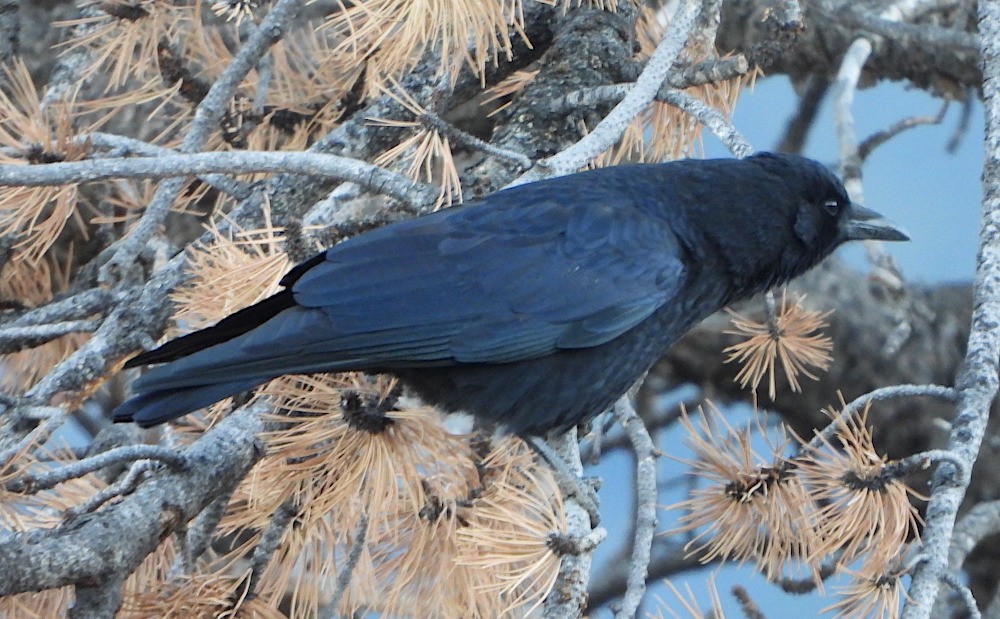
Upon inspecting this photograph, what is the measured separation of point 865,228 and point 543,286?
2.31 feet

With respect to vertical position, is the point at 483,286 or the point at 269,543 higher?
the point at 483,286

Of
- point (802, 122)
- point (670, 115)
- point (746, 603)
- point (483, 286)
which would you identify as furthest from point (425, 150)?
point (802, 122)

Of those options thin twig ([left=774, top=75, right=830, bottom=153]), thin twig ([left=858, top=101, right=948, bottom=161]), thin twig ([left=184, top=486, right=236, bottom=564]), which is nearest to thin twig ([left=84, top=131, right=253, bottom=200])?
thin twig ([left=184, top=486, right=236, bottom=564])

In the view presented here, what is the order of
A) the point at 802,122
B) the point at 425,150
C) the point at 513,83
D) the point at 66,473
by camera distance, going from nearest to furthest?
the point at 66,473
the point at 425,150
the point at 513,83
the point at 802,122

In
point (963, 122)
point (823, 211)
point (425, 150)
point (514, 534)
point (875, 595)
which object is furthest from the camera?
point (963, 122)

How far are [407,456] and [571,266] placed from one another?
0.56 meters

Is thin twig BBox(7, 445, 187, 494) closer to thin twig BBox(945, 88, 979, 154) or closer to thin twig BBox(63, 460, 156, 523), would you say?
thin twig BBox(63, 460, 156, 523)

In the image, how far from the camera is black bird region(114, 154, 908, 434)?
1.90 meters

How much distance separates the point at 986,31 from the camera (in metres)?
2.22

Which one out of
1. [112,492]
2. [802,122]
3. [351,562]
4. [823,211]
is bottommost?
[802,122]

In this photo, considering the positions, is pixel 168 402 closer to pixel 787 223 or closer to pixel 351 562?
pixel 351 562

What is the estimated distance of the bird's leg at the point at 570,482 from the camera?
183 centimetres

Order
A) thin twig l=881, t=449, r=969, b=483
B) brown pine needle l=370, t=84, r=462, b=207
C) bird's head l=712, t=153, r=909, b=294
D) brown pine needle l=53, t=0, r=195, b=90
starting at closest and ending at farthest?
thin twig l=881, t=449, r=969, b=483 → brown pine needle l=370, t=84, r=462, b=207 → bird's head l=712, t=153, r=909, b=294 → brown pine needle l=53, t=0, r=195, b=90

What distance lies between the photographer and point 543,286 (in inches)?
84.4
